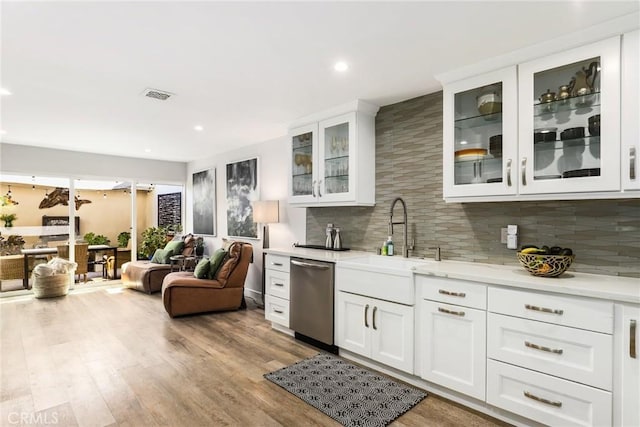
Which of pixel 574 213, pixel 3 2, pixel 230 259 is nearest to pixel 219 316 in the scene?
pixel 230 259

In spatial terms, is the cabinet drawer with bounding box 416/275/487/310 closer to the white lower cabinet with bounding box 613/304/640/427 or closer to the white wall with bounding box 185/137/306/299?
the white lower cabinet with bounding box 613/304/640/427

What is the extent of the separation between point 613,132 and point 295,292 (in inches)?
112

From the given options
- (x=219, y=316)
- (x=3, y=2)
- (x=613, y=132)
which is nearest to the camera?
(x=3, y=2)

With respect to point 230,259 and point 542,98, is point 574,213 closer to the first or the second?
point 542,98

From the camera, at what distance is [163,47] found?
7.61ft

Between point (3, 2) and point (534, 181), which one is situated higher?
point (3, 2)

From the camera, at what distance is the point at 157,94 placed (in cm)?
322

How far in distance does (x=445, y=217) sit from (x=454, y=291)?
0.86m

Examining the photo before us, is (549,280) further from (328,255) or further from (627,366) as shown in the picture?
(328,255)

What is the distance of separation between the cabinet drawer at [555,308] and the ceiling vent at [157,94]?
10.4 feet

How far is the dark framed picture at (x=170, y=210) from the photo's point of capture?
7098 mm

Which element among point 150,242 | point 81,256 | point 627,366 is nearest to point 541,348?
point 627,366

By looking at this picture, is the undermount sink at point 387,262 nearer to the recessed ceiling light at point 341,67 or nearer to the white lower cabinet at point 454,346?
the white lower cabinet at point 454,346

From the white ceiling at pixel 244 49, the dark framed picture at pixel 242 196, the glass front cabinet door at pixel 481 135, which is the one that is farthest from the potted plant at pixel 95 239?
the glass front cabinet door at pixel 481 135
